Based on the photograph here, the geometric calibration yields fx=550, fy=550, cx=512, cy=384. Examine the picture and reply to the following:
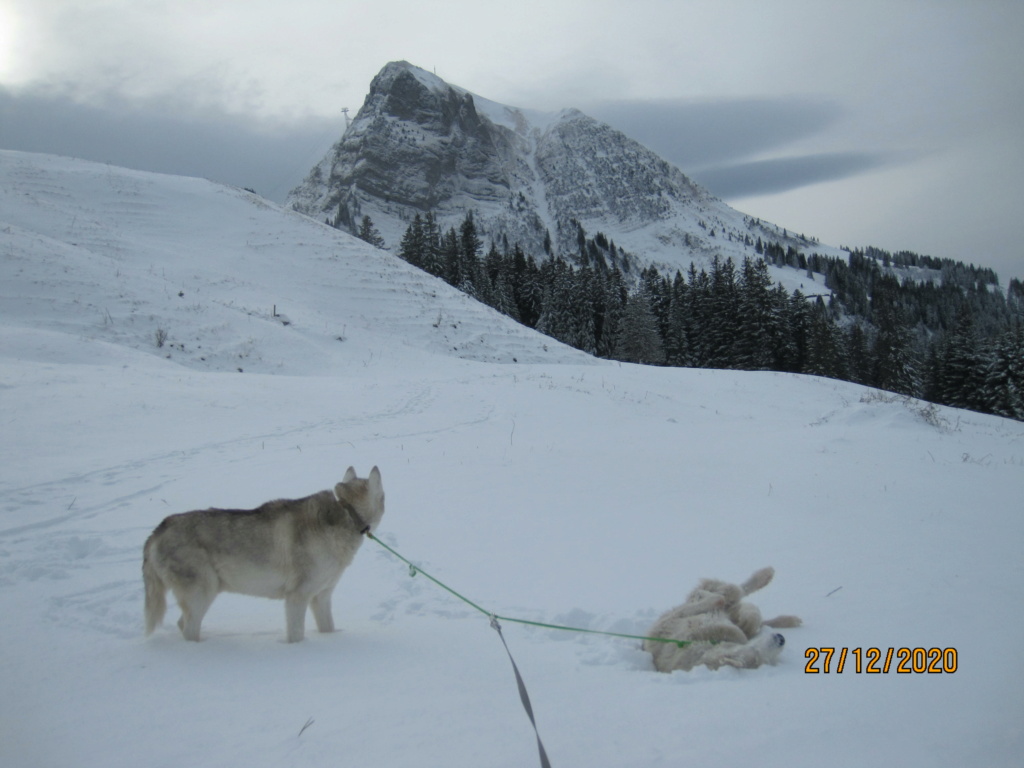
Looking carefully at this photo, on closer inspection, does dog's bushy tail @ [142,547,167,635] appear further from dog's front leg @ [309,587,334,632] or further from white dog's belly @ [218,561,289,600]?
dog's front leg @ [309,587,334,632]

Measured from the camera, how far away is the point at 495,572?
553cm

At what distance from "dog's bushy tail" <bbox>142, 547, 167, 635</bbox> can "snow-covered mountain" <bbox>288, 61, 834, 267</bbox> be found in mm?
130022

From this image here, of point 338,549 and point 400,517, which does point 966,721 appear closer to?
point 338,549

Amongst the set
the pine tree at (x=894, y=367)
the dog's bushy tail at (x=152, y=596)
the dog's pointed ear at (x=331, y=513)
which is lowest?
the dog's bushy tail at (x=152, y=596)

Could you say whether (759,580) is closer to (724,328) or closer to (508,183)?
(724,328)

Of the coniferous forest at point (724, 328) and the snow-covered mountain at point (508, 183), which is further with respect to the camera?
the snow-covered mountain at point (508, 183)

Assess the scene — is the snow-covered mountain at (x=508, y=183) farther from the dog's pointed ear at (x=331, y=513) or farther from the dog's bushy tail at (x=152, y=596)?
the dog's bushy tail at (x=152, y=596)

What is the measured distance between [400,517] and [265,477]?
2.34m

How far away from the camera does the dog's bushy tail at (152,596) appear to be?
362cm

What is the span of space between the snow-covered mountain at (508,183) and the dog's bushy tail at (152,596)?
13002 cm
